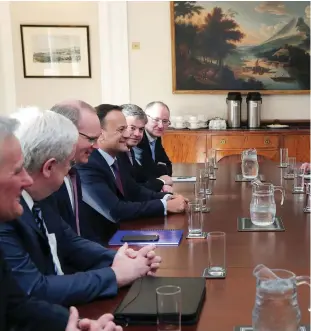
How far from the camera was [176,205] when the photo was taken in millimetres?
2418

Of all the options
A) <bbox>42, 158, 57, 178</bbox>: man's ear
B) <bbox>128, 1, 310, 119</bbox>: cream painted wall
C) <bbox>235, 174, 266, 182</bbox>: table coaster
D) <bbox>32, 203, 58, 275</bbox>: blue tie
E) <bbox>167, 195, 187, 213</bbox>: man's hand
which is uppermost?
<bbox>128, 1, 310, 119</bbox>: cream painted wall

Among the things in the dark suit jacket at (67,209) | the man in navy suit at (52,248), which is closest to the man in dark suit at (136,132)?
the dark suit jacket at (67,209)

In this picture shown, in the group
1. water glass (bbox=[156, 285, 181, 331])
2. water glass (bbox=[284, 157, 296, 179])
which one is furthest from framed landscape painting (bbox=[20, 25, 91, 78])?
water glass (bbox=[156, 285, 181, 331])

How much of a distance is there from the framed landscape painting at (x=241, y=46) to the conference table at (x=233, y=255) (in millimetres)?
2703

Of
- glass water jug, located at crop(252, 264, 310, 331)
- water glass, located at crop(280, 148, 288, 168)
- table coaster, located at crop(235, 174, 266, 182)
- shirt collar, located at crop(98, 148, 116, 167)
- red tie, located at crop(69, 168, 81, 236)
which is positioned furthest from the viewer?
water glass, located at crop(280, 148, 288, 168)

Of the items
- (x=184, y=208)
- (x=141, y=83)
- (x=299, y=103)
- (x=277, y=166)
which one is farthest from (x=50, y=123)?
(x=299, y=103)

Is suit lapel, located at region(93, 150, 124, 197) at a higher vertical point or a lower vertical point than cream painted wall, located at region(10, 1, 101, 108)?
lower

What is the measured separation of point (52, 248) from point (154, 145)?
2.53 meters

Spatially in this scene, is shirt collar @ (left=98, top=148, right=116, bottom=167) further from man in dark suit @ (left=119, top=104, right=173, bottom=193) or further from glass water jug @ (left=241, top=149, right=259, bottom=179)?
glass water jug @ (left=241, top=149, right=259, bottom=179)

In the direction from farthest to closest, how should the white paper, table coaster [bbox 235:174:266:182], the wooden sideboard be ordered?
the wooden sideboard
the white paper
table coaster [bbox 235:174:266:182]

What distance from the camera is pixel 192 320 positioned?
1.22 meters

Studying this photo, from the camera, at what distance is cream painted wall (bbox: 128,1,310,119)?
540cm

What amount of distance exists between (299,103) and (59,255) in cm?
442

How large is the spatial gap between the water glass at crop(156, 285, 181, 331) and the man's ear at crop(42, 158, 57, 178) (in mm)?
618
